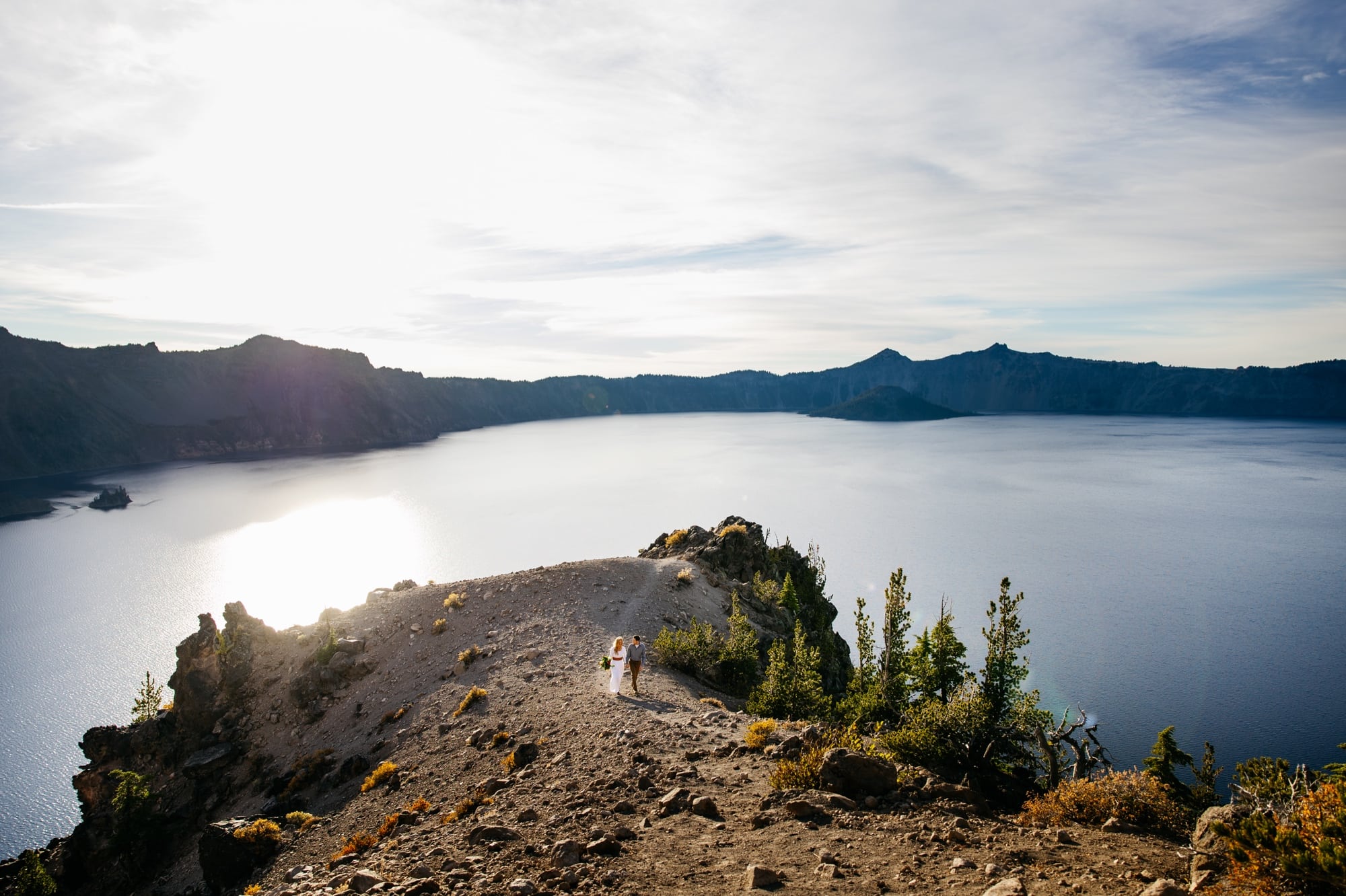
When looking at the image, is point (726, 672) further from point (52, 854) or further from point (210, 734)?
point (52, 854)

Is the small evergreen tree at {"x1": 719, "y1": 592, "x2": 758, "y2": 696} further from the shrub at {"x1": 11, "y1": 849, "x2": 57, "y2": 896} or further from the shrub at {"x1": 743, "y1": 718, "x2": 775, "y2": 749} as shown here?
the shrub at {"x1": 11, "y1": 849, "x2": 57, "y2": 896}

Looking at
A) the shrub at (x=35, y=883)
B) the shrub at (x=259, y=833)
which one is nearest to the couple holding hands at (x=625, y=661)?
the shrub at (x=259, y=833)

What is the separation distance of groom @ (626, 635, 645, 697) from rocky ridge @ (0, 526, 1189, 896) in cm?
38

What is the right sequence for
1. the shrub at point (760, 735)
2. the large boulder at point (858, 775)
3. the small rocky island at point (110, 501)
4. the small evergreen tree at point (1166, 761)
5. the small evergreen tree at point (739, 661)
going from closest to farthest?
the large boulder at point (858, 775) → the shrub at point (760, 735) → the small evergreen tree at point (739, 661) → the small evergreen tree at point (1166, 761) → the small rocky island at point (110, 501)

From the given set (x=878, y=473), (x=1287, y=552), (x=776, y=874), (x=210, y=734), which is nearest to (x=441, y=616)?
(x=210, y=734)

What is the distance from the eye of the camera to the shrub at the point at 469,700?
24.6 m

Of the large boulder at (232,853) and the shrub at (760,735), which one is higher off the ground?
the shrub at (760,735)

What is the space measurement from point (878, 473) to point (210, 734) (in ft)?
541

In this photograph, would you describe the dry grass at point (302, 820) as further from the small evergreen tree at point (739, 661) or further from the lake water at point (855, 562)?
the lake water at point (855, 562)

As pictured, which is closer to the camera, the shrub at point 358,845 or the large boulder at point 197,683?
the shrub at point 358,845

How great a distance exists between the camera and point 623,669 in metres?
23.1

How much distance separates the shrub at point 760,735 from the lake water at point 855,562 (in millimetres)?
39562

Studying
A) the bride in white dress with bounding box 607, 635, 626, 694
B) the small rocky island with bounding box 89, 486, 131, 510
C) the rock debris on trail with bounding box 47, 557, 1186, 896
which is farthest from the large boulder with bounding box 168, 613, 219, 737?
the small rocky island with bounding box 89, 486, 131, 510

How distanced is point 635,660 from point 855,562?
7578cm
